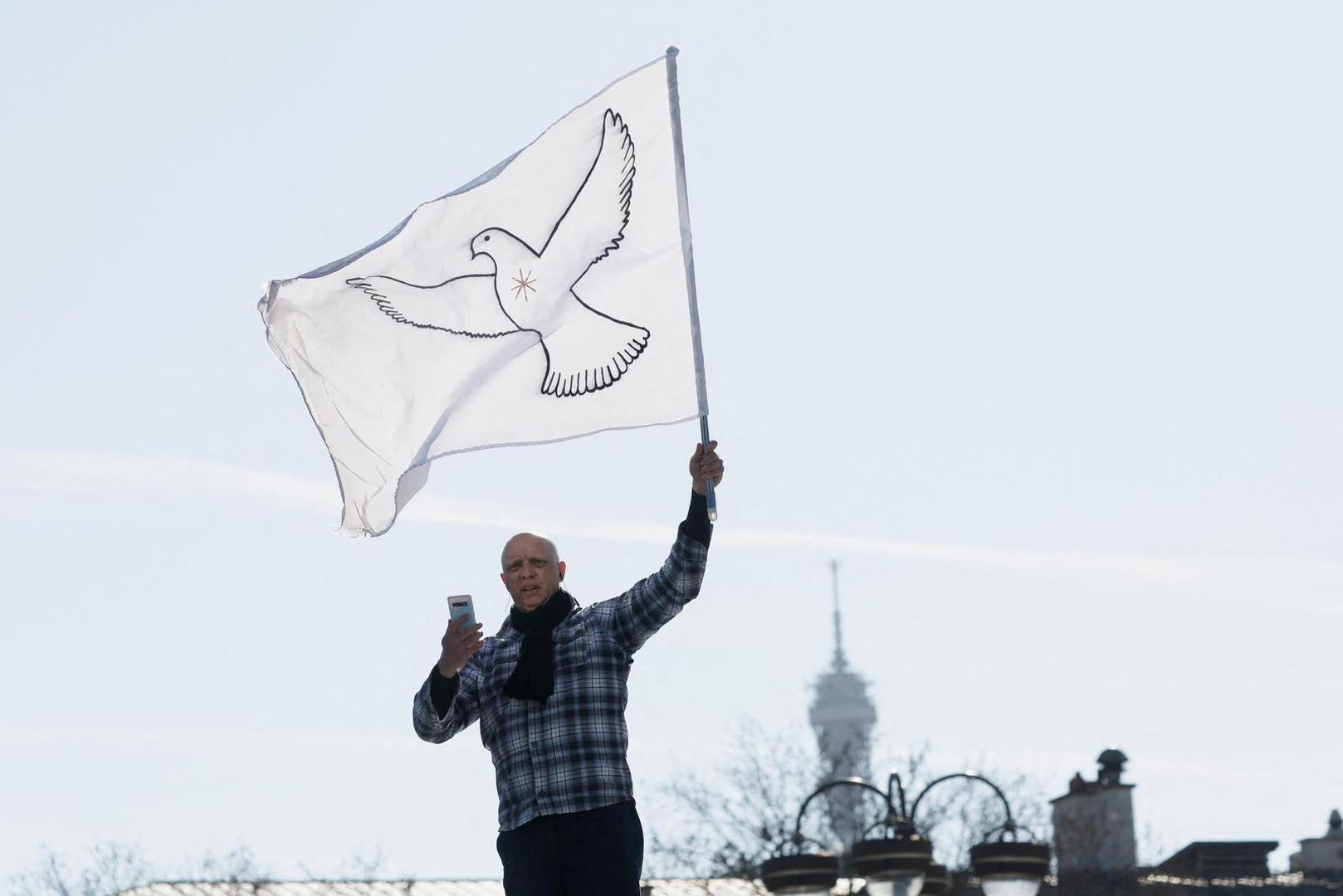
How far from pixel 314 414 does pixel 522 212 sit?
1042 mm

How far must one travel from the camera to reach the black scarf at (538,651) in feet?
26.1

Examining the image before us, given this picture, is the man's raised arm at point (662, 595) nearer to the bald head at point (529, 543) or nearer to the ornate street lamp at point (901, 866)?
the bald head at point (529, 543)

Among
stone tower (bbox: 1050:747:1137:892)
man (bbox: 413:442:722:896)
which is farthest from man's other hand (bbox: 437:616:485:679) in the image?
stone tower (bbox: 1050:747:1137:892)

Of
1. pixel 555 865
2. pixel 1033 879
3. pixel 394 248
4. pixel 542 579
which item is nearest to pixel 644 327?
pixel 394 248

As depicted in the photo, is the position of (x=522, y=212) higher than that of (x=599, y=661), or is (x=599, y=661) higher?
(x=522, y=212)

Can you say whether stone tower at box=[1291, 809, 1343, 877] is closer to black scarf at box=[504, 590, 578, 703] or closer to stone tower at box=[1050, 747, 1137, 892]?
stone tower at box=[1050, 747, 1137, 892]

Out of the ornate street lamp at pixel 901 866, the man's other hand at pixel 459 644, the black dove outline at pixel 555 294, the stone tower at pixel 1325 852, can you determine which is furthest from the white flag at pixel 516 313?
the stone tower at pixel 1325 852

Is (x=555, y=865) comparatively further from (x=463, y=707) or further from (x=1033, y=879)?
(x=1033, y=879)

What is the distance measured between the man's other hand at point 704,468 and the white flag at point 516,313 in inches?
35.0

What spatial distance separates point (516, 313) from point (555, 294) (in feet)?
0.50

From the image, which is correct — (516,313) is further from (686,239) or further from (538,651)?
(538,651)

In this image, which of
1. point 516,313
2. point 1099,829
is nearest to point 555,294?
point 516,313

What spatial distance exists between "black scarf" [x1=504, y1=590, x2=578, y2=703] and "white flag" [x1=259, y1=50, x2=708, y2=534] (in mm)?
1392

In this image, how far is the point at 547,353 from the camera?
962cm
